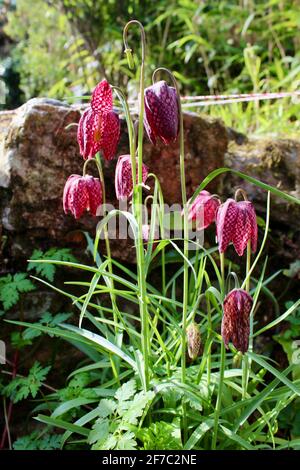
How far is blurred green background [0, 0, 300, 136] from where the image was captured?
360 centimetres

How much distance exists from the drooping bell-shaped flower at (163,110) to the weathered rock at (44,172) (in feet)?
2.00

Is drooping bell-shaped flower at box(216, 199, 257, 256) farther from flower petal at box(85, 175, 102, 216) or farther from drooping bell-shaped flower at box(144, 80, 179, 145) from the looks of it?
flower petal at box(85, 175, 102, 216)

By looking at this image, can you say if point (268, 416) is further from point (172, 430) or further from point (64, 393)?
point (64, 393)

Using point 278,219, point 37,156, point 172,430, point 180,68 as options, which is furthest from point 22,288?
point 180,68

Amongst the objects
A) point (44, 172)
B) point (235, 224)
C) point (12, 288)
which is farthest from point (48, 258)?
point (235, 224)

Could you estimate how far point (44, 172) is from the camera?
1.74 metres

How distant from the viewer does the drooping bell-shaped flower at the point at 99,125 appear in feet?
3.90

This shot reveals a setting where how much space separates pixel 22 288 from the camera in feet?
5.17

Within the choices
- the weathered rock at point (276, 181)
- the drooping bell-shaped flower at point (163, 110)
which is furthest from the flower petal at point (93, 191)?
the weathered rock at point (276, 181)

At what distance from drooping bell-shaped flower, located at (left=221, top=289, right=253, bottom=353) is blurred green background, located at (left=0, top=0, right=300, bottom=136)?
7.83ft

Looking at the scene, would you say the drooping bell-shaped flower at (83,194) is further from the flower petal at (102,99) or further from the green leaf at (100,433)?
the green leaf at (100,433)

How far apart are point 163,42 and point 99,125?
282cm

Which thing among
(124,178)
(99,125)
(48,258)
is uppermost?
(99,125)

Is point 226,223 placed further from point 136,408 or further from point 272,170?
point 272,170
